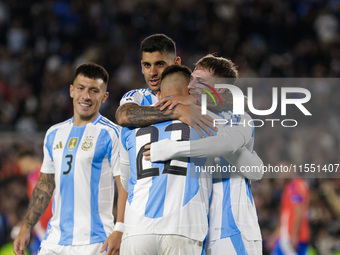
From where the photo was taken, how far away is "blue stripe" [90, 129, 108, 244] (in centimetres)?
477

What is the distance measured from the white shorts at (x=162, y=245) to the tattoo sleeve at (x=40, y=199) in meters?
1.51

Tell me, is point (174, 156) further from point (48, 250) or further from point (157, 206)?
point (48, 250)

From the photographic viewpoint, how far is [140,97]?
464 centimetres

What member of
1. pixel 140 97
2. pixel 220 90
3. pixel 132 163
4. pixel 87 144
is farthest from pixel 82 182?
pixel 220 90

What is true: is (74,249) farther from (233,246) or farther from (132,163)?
(233,246)

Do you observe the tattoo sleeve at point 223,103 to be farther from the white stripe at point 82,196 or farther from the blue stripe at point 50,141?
the blue stripe at point 50,141

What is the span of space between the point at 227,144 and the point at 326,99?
329 inches

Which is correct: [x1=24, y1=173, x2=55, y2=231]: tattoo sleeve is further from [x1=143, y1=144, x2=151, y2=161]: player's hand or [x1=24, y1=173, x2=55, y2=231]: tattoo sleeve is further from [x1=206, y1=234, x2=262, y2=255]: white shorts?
[x1=206, y1=234, x2=262, y2=255]: white shorts

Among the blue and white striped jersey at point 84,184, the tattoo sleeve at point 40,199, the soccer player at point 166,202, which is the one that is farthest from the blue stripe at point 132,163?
the tattoo sleeve at point 40,199

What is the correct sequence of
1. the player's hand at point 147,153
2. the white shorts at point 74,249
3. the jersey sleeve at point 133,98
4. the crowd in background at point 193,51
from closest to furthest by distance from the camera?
1. the player's hand at point 147,153
2. the jersey sleeve at point 133,98
3. the white shorts at point 74,249
4. the crowd in background at point 193,51

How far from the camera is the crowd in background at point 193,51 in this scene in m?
10.1

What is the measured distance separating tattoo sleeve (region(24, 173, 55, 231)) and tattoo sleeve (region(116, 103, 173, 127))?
1.28 m

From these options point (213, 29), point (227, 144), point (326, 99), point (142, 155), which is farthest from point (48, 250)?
point (213, 29)

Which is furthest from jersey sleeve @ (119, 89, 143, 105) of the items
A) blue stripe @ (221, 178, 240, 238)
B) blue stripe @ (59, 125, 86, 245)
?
blue stripe @ (221, 178, 240, 238)
